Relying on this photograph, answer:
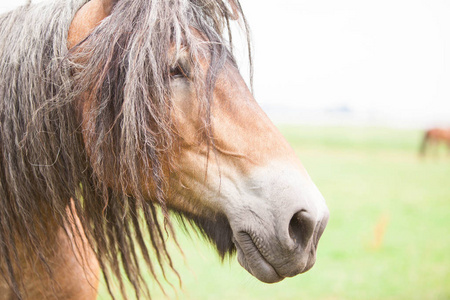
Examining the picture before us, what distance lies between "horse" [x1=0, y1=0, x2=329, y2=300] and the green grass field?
356 millimetres

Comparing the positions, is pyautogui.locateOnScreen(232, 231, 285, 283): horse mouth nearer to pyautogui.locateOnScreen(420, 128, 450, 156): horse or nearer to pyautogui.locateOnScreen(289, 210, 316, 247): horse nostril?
pyautogui.locateOnScreen(289, 210, 316, 247): horse nostril

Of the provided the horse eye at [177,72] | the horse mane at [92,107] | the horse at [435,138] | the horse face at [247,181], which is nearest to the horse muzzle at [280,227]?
the horse face at [247,181]

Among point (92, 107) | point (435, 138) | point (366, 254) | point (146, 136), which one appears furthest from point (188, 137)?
point (435, 138)

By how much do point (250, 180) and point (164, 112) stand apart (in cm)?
40

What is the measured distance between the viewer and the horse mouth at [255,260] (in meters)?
1.41

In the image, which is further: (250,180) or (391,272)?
(391,272)

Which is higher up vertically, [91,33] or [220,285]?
[91,33]

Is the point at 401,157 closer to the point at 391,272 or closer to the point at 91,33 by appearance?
the point at 391,272

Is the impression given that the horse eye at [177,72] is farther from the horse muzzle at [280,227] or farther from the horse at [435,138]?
the horse at [435,138]

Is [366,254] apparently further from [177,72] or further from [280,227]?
[177,72]

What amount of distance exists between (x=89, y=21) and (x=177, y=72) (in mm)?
423

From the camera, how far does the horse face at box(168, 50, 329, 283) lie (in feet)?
4.40

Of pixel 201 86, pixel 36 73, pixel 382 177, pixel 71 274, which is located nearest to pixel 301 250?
pixel 201 86

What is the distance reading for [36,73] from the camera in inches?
56.4
